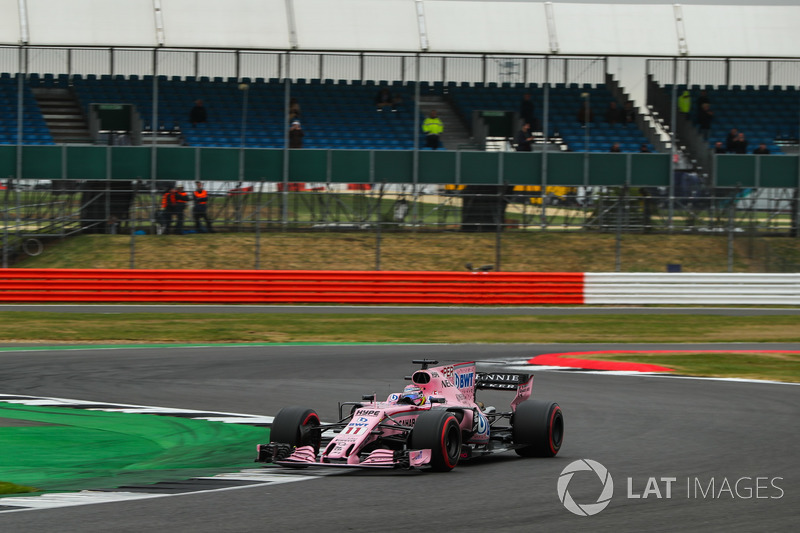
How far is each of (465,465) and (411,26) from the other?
2309cm

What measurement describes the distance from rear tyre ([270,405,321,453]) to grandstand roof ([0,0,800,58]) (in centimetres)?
2196

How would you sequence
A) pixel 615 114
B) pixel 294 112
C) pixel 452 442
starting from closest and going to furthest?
1. pixel 452 442
2. pixel 294 112
3. pixel 615 114

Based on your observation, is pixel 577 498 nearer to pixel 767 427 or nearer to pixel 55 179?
pixel 767 427

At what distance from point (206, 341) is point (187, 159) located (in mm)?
13171

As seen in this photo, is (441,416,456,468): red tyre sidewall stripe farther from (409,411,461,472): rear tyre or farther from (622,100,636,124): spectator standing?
(622,100,636,124): spectator standing

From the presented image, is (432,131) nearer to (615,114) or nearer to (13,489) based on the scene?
(615,114)

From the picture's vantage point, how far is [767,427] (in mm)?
10477

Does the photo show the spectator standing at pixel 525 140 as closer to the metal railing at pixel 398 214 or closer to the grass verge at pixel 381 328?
the metal railing at pixel 398 214

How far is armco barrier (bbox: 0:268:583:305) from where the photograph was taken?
23.5 meters

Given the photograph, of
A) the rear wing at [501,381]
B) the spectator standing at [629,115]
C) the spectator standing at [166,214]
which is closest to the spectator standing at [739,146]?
the spectator standing at [629,115]

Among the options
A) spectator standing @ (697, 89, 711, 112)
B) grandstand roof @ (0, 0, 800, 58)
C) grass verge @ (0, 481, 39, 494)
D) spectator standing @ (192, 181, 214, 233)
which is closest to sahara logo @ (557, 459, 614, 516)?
grass verge @ (0, 481, 39, 494)

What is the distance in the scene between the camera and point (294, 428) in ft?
26.9

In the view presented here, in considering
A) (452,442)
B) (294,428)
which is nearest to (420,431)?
(452,442)

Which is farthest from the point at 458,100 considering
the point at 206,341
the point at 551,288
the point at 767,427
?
the point at 767,427
